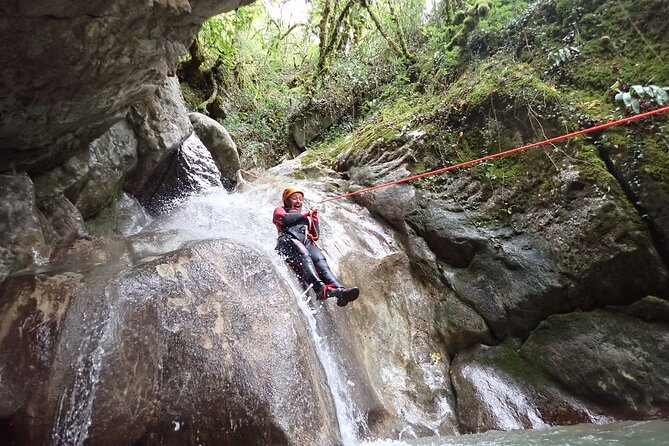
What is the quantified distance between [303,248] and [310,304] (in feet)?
2.43

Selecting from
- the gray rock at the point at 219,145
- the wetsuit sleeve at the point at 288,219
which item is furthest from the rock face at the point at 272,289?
the gray rock at the point at 219,145

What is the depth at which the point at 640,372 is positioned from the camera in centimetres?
464

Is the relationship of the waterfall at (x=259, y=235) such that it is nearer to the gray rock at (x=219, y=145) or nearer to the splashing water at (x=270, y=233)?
the splashing water at (x=270, y=233)

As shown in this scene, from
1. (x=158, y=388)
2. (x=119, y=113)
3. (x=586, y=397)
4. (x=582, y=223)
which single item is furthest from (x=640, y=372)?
(x=119, y=113)

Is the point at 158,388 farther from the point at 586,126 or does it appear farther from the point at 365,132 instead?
the point at 365,132

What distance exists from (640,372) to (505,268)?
6.30ft

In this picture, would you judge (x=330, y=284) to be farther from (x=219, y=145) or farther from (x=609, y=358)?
(x=219, y=145)

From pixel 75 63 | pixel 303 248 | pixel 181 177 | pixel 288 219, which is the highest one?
pixel 181 177

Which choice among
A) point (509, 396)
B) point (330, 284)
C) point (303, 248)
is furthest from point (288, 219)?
point (509, 396)

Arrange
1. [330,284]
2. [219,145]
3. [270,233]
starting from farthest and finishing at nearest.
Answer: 1. [219,145]
2. [270,233]
3. [330,284]

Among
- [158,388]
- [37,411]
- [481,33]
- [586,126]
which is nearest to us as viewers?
[37,411]

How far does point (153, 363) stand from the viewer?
11.9ft

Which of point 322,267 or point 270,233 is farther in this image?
point 270,233

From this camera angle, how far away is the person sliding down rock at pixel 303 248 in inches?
192
